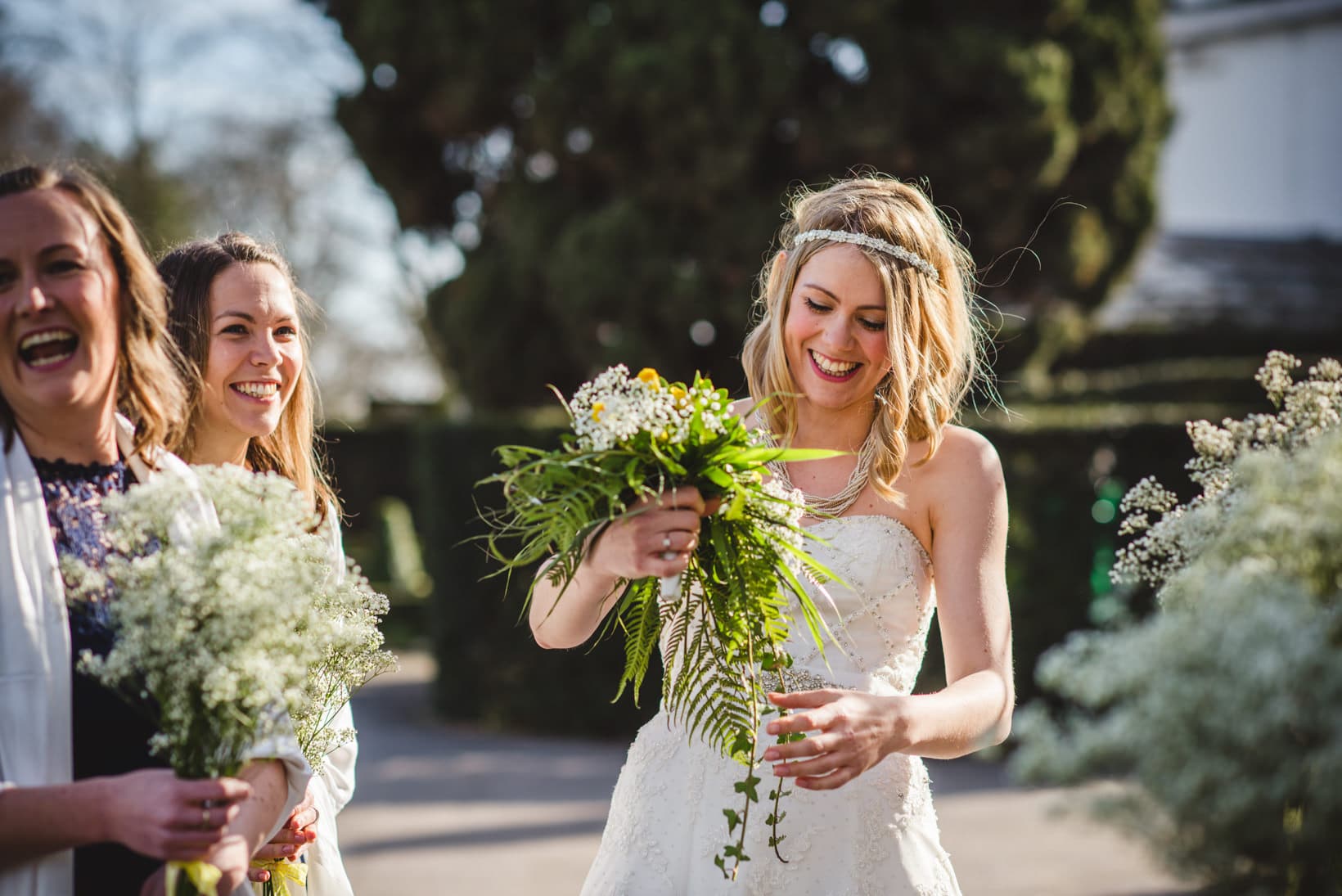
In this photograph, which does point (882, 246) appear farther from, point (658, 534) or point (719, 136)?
point (719, 136)

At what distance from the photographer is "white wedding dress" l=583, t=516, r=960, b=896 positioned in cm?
257

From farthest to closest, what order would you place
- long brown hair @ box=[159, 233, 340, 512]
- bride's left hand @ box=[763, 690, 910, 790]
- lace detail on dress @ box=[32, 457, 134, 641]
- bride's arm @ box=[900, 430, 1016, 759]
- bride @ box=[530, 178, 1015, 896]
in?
long brown hair @ box=[159, 233, 340, 512] < bride @ box=[530, 178, 1015, 896] < bride's arm @ box=[900, 430, 1016, 759] < bride's left hand @ box=[763, 690, 910, 790] < lace detail on dress @ box=[32, 457, 134, 641]

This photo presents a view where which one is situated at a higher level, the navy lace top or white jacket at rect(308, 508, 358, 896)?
the navy lace top

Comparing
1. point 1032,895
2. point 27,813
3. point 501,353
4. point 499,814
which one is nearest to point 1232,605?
point 27,813

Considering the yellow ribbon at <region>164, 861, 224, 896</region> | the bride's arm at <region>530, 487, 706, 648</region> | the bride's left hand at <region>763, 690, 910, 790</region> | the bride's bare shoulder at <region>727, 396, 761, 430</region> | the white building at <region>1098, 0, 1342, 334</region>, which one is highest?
the white building at <region>1098, 0, 1342, 334</region>

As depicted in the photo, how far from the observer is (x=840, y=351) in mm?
2686

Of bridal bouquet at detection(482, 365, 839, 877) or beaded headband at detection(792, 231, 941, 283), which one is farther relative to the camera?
beaded headband at detection(792, 231, 941, 283)

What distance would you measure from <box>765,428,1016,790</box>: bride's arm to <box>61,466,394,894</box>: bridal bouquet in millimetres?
879

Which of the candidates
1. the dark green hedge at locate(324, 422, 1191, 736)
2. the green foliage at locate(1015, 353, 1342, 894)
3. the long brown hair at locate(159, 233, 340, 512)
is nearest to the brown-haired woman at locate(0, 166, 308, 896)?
the long brown hair at locate(159, 233, 340, 512)

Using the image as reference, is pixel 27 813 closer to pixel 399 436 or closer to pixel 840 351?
pixel 840 351

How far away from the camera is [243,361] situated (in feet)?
9.12

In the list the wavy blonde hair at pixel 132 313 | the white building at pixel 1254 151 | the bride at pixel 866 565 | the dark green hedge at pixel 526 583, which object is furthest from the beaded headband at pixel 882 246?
the white building at pixel 1254 151

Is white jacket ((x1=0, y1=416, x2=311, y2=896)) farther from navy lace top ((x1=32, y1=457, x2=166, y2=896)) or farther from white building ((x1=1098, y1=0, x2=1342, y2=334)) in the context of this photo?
white building ((x1=1098, y1=0, x2=1342, y2=334))

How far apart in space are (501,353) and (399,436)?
590cm
